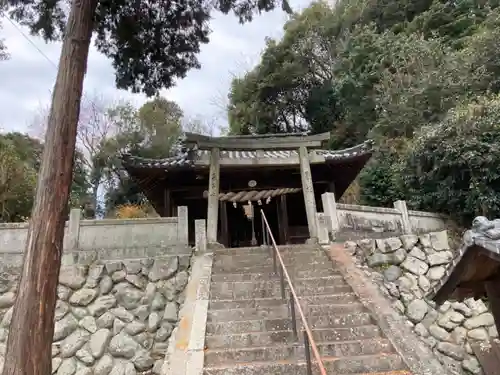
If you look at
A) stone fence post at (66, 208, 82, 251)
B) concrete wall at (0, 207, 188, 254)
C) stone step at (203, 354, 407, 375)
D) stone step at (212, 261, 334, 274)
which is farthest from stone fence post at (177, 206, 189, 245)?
stone step at (203, 354, 407, 375)

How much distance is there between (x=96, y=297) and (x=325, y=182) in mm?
8576

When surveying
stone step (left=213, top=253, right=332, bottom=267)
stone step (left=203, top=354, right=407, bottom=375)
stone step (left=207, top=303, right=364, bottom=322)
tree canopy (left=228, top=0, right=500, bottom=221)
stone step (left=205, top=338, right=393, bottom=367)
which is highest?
tree canopy (left=228, top=0, right=500, bottom=221)

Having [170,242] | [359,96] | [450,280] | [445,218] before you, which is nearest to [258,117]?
[359,96]

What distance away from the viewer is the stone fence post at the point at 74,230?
8070mm

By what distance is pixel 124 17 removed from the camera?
7152 millimetres

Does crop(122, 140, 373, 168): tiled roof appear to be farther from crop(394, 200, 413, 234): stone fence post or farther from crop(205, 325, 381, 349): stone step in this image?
crop(205, 325, 381, 349): stone step

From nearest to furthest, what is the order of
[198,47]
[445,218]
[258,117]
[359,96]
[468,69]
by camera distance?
[198,47] → [445,218] → [468,69] → [359,96] → [258,117]

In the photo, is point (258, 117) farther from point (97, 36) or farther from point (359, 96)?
point (97, 36)

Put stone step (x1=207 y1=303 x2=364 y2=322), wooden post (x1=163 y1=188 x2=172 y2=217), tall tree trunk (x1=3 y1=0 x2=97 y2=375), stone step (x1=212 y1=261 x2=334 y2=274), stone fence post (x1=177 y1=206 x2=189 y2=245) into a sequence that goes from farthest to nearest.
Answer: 1. wooden post (x1=163 y1=188 x2=172 y2=217)
2. stone fence post (x1=177 y1=206 x2=189 y2=245)
3. stone step (x1=212 y1=261 x2=334 y2=274)
4. stone step (x1=207 y1=303 x2=364 y2=322)
5. tall tree trunk (x1=3 y1=0 x2=97 y2=375)

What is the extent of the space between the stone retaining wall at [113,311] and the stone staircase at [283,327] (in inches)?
44.9

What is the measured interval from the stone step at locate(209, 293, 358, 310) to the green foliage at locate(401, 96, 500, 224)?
20.6ft

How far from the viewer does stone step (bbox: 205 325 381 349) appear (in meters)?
5.42

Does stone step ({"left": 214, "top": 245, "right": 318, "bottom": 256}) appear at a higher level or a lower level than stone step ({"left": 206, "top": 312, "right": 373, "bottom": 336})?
higher

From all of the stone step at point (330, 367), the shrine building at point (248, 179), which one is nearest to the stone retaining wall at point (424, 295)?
the shrine building at point (248, 179)
